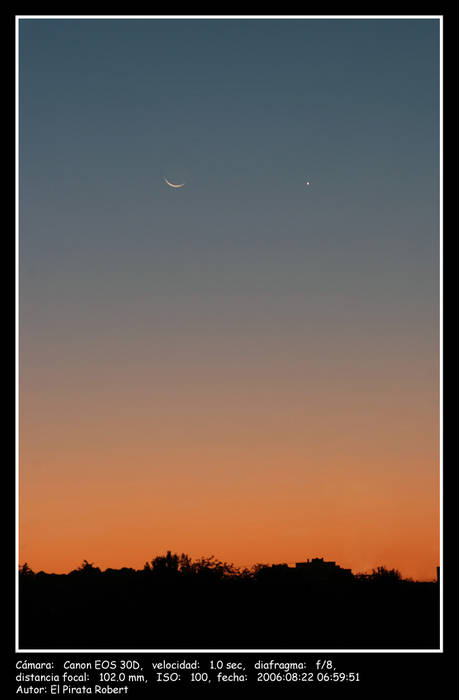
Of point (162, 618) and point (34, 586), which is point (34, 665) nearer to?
point (162, 618)

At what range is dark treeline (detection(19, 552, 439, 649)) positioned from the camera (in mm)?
54125

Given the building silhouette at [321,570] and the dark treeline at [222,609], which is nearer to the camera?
the dark treeline at [222,609]

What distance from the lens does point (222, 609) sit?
5950cm

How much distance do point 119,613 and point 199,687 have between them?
4172cm

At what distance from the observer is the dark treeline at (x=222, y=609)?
54.1m

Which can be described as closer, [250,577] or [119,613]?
[119,613]

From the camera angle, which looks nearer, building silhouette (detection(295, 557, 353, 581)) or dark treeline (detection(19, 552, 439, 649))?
dark treeline (detection(19, 552, 439, 649))

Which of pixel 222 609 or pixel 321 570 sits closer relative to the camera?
pixel 222 609

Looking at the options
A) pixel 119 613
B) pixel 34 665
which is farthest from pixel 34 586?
pixel 34 665
